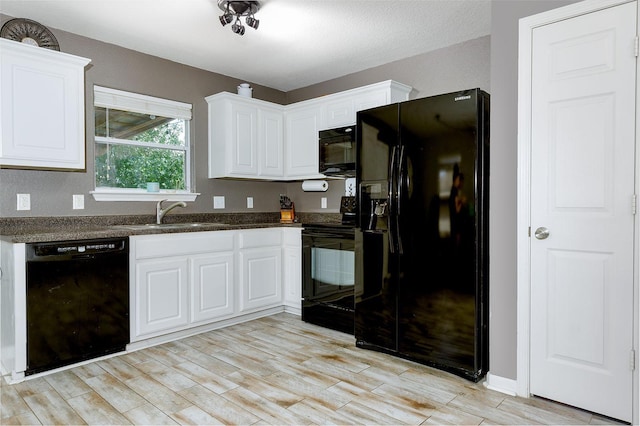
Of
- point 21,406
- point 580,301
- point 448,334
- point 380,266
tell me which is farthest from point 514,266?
point 21,406

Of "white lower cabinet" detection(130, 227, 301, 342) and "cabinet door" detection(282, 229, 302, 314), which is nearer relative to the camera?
"white lower cabinet" detection(130, 227, 301, 342)

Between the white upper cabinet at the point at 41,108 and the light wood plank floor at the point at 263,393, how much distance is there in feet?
4.81

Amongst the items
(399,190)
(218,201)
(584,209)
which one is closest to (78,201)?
(218,201)

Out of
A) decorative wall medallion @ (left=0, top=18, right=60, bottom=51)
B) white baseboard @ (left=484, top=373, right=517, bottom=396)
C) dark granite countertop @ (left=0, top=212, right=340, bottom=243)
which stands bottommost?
white baseboard @ (left=484, top=373, right=517, bottom=396)

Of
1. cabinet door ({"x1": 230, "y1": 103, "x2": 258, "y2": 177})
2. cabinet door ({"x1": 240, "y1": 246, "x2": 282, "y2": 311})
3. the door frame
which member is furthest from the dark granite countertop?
the door frame

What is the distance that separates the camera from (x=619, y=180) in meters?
2.03

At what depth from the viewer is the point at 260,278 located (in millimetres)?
3918

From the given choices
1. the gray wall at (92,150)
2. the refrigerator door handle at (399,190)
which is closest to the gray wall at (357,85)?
the gray wall at (92,150)

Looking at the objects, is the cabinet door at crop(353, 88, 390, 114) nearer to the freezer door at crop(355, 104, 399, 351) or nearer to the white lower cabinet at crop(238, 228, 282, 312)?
the freezer door at crop(355, 104, 399, 351)

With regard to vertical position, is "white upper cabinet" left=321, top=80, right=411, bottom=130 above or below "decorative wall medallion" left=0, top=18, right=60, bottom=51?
below

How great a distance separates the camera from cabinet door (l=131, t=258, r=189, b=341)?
306 centimetres

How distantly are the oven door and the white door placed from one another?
1514mm

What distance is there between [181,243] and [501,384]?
2.49m

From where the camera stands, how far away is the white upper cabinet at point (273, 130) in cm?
392
